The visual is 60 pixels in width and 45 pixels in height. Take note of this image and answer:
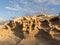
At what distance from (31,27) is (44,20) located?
1039 mm

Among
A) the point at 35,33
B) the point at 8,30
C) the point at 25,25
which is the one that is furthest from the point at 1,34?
the point at 35,33

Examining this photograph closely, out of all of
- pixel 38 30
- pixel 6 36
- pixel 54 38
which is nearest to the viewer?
pixel 54 38

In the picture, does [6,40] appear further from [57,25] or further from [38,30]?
[57,25]

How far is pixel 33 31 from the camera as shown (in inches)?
466

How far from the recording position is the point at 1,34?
14.3 metres

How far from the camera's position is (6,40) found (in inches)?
524

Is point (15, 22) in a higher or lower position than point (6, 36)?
higher

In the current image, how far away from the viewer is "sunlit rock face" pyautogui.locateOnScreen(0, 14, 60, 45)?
1076 centimetres

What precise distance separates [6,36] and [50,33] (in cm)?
412

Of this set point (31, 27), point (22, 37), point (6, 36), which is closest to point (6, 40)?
point (6, 36)

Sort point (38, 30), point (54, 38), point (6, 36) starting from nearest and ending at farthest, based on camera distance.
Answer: point (54, 38), point (38, 30), point (6, 36)

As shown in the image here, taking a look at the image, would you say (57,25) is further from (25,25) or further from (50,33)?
(25,25)

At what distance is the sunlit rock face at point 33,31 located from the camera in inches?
424

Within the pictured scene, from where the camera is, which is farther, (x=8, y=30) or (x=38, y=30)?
(x=8, y=30)
